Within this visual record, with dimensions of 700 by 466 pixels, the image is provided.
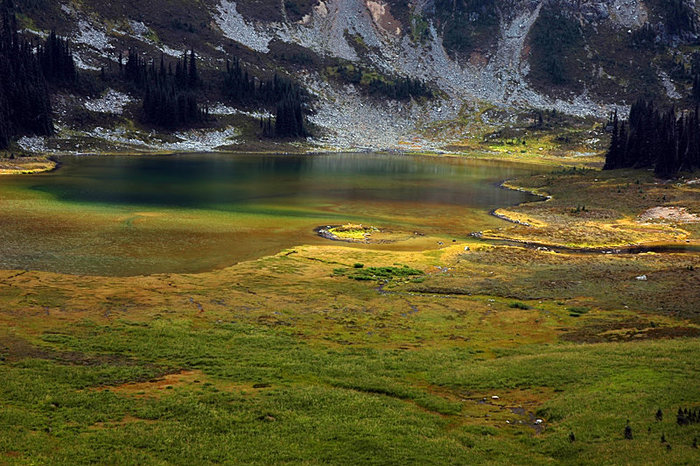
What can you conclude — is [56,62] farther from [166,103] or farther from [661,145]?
[661,145]

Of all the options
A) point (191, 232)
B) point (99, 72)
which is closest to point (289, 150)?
point (99, 72)

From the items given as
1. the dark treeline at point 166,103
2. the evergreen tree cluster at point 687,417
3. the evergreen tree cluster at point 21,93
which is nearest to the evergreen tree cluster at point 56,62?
the evergreen tree cluster at point 21,93

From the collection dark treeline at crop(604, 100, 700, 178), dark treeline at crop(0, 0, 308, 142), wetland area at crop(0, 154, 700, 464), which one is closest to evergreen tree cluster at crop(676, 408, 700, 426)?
wetland area at crop(0, 154, 700, 464)

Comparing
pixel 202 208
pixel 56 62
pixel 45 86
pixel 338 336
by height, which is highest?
pixel 56 62

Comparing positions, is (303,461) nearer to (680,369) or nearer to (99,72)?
(680,369)

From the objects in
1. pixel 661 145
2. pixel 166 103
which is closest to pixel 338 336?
pixel 661 145
